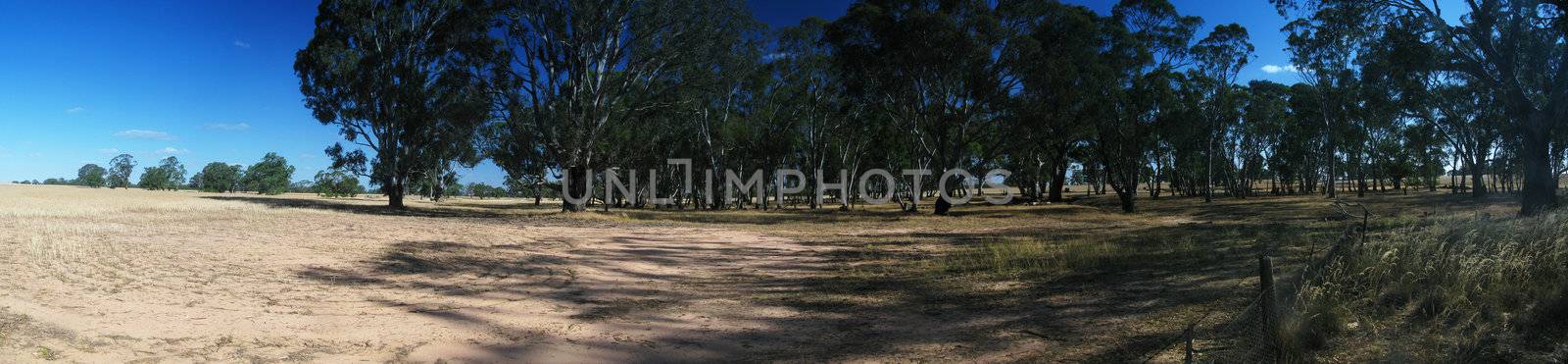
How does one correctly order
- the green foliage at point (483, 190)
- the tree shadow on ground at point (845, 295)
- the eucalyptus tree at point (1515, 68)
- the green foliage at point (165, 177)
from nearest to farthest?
the tree shadow on ground at point (845, 295)
the eucalyptus tree at point (1515, 68)
the green foliage at point (165, 177)
the green foliage at point (483, 190)

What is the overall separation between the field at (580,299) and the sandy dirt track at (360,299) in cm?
3

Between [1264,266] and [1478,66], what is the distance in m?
16.7

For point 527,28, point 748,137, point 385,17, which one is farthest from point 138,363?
point 748,137

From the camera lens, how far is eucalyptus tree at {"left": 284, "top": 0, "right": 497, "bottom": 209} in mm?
27578

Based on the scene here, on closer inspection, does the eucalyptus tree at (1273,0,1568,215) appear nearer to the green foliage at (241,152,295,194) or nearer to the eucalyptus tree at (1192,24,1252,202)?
the eucalyptus tree at (1192,24,1252,202)

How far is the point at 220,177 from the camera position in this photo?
7706cm

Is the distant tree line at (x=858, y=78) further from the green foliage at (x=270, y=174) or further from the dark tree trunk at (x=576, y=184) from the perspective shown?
the green foliage at (x=270, y=174)

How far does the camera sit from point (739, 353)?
194 inches

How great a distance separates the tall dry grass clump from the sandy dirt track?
12.7 feet

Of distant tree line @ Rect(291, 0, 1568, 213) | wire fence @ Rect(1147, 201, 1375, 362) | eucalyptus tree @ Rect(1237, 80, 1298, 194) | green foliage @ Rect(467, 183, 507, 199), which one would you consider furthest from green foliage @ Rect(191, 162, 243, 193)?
eucalyptus tree @ Rect(1237, 80, 1298, 194)

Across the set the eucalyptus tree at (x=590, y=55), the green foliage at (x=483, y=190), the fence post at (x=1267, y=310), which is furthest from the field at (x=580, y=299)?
the green foliage at (x=483, y=190)

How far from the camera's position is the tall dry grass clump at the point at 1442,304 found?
3.92 meters

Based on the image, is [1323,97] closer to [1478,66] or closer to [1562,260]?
[1478,66]

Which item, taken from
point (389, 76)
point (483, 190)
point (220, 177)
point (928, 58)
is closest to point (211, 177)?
point (220, 177)
